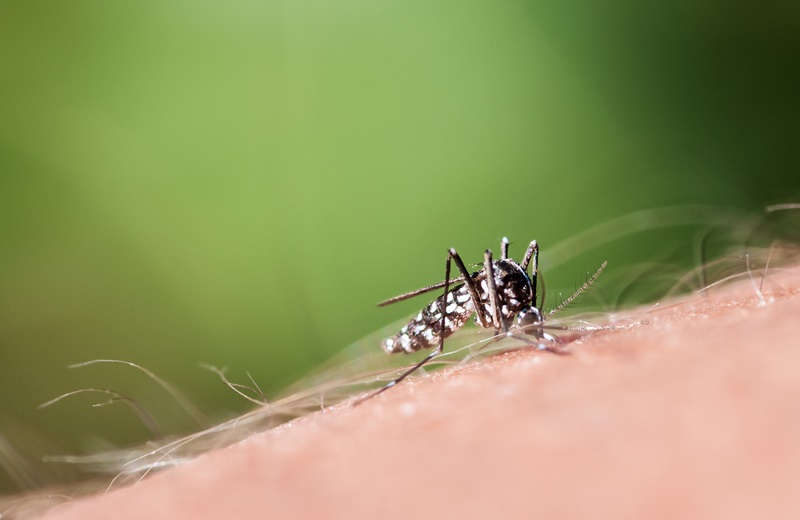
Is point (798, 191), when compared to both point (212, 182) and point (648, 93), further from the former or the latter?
point (212, 182)

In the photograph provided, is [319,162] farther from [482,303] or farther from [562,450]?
[562,450]

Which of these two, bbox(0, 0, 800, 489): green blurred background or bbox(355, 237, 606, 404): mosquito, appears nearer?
bbox(355, 237, 606, 404): mosquito

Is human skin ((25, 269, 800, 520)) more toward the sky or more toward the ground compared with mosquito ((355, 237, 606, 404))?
more toward the sky

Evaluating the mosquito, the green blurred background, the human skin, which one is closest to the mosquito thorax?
the mosquito

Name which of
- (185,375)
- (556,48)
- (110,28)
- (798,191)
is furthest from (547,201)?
(110,28)

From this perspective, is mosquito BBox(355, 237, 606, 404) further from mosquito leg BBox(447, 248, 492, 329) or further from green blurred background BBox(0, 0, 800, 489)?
green blurred background BBox(0, 0, 800, 489)
